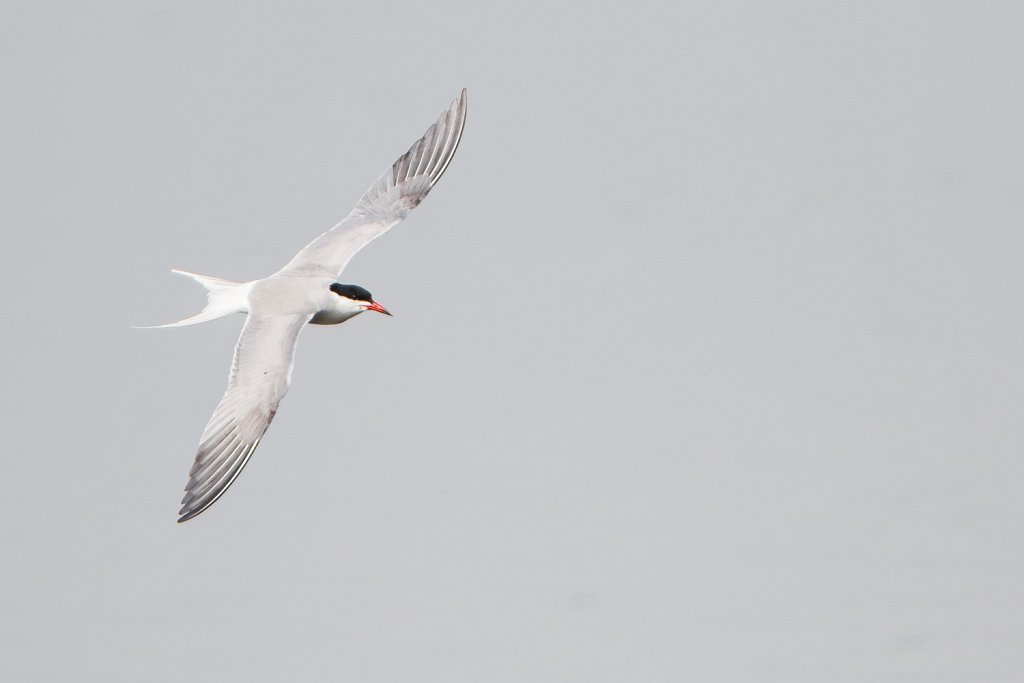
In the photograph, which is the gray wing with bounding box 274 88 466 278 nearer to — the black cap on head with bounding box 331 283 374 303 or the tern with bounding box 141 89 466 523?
the tern with bounding box 141 89 466 523

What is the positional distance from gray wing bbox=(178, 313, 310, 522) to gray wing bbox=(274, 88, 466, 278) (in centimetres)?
125

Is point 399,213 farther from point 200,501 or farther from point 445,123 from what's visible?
point 200,501

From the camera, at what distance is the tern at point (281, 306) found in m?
8.09

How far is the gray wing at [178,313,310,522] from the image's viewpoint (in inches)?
311

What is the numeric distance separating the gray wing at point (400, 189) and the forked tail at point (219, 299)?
75 cm

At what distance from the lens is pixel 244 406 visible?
8.30m

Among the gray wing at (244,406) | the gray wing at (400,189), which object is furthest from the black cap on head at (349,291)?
the gray wing at (400,189)

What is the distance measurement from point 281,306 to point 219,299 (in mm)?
447

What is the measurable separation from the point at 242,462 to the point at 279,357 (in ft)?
2.36

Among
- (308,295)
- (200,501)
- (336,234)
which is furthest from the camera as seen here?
(336,234)

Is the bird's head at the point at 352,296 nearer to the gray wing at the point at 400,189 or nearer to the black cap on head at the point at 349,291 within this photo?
the black cap on head at the point at 349,291

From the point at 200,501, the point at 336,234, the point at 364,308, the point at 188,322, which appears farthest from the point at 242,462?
the point at 336,234

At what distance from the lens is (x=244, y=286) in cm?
912

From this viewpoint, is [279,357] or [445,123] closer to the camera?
[279,357]
